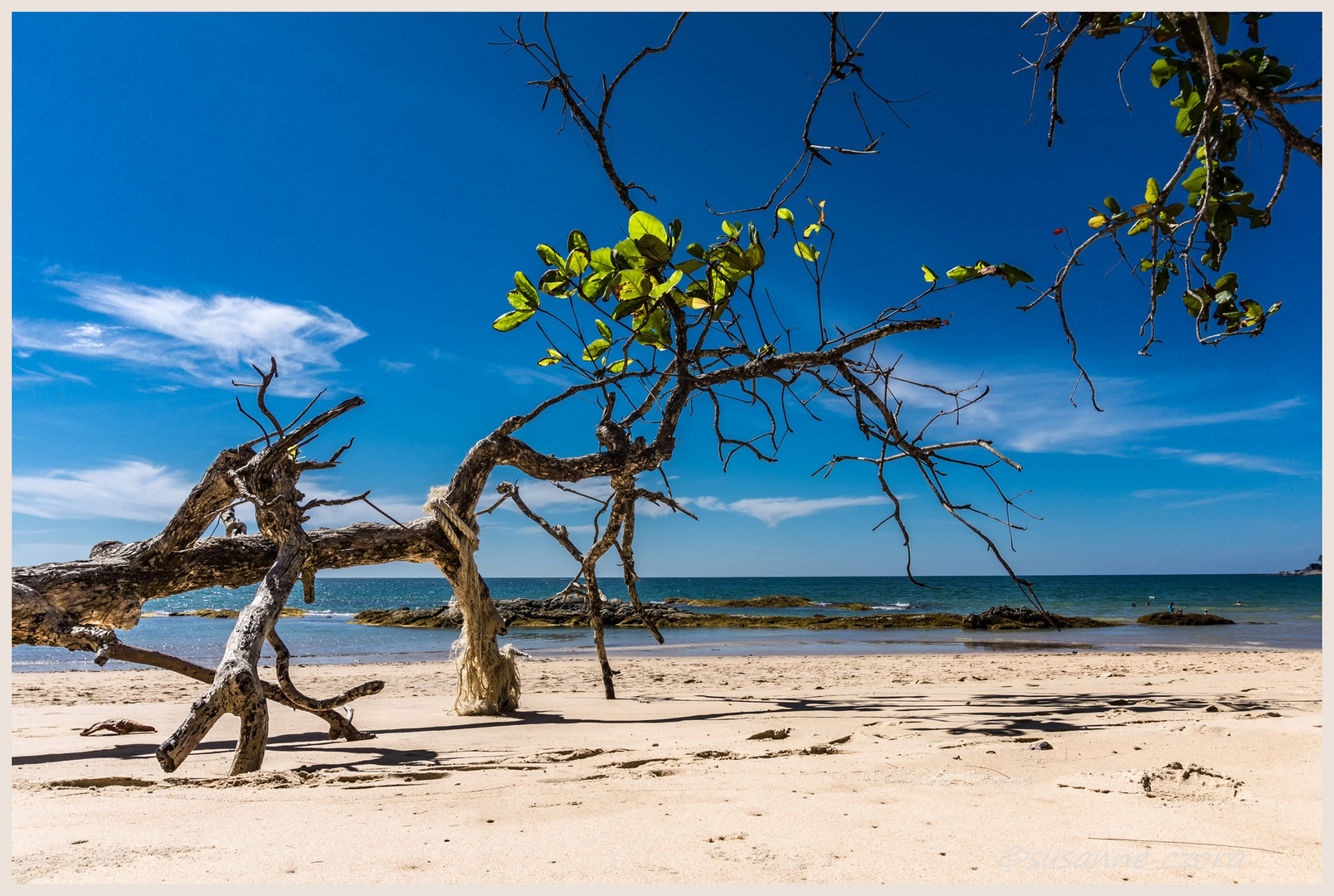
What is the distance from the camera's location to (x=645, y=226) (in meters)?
1.93

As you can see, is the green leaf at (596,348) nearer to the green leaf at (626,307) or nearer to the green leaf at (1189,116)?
the green leaf at (626,307)

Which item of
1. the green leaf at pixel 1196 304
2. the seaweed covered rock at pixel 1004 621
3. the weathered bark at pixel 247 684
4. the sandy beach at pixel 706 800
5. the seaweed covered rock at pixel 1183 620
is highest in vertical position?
the green leaf at pixel 1196 304

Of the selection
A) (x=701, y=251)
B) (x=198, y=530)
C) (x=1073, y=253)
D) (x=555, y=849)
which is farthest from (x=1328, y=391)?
(x=198, y=530)

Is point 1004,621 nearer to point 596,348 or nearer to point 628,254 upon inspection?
point 596,348

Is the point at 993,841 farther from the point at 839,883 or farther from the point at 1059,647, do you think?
the point at 1059,647

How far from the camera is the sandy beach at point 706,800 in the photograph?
1.65 metres

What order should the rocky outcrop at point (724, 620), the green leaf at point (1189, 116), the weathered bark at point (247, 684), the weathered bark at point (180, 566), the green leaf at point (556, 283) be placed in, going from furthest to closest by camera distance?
the rocky outcrop at point (724, 620) < the weathered bark at point (180, 566) < the green leaf at point (556, 283) < the weathered bark at point (247, 684) < the green leaf at point (1189, 116)

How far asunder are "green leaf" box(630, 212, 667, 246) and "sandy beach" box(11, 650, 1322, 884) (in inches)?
62.7

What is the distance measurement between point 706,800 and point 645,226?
1.76 m

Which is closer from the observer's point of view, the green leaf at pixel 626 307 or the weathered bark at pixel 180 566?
the green leaf at pixel 626 307

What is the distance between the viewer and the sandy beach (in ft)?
5.41

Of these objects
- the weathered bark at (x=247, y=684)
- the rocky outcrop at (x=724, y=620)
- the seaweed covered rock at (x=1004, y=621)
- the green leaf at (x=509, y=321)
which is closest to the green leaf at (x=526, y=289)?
the green leaf at (x=509, y=321)

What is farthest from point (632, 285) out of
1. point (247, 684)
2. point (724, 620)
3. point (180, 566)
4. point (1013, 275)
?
point (724, 620)

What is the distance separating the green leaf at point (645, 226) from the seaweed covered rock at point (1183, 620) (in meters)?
23.7
